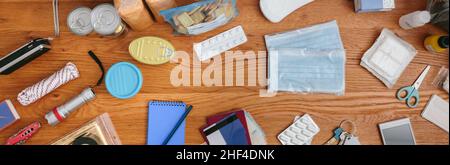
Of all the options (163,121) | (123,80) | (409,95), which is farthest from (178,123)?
(409,95)

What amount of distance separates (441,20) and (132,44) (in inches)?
27.8

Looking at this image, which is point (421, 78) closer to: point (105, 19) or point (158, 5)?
point (158, 5)

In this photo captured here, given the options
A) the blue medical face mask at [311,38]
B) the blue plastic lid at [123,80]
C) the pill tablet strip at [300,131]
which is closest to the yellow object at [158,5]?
the blue plastic lid at [123,80]

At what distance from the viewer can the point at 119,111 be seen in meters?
0.80

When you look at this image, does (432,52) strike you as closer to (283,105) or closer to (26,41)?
(283,105)

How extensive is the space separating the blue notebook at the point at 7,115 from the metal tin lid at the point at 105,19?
27cm

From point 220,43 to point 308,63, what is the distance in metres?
0.21

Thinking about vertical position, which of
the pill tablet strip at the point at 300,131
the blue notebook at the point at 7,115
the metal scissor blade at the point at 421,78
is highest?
the blue notebook at the point at 7,115

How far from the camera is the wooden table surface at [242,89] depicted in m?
0.80

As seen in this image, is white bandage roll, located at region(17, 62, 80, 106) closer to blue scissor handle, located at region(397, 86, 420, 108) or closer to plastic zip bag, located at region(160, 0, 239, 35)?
plastic zip bag, located at region(160, 0, 239, 35)

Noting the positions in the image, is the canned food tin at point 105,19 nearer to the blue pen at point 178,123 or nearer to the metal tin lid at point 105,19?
the metal tin lid at point 105,19

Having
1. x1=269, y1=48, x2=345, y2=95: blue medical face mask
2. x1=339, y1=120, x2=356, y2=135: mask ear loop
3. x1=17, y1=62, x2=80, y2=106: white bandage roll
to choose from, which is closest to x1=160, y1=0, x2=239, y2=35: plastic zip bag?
x1=269, y1=48, x2=345, y2=95: blue medical face mask

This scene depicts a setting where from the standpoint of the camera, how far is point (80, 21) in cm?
79
